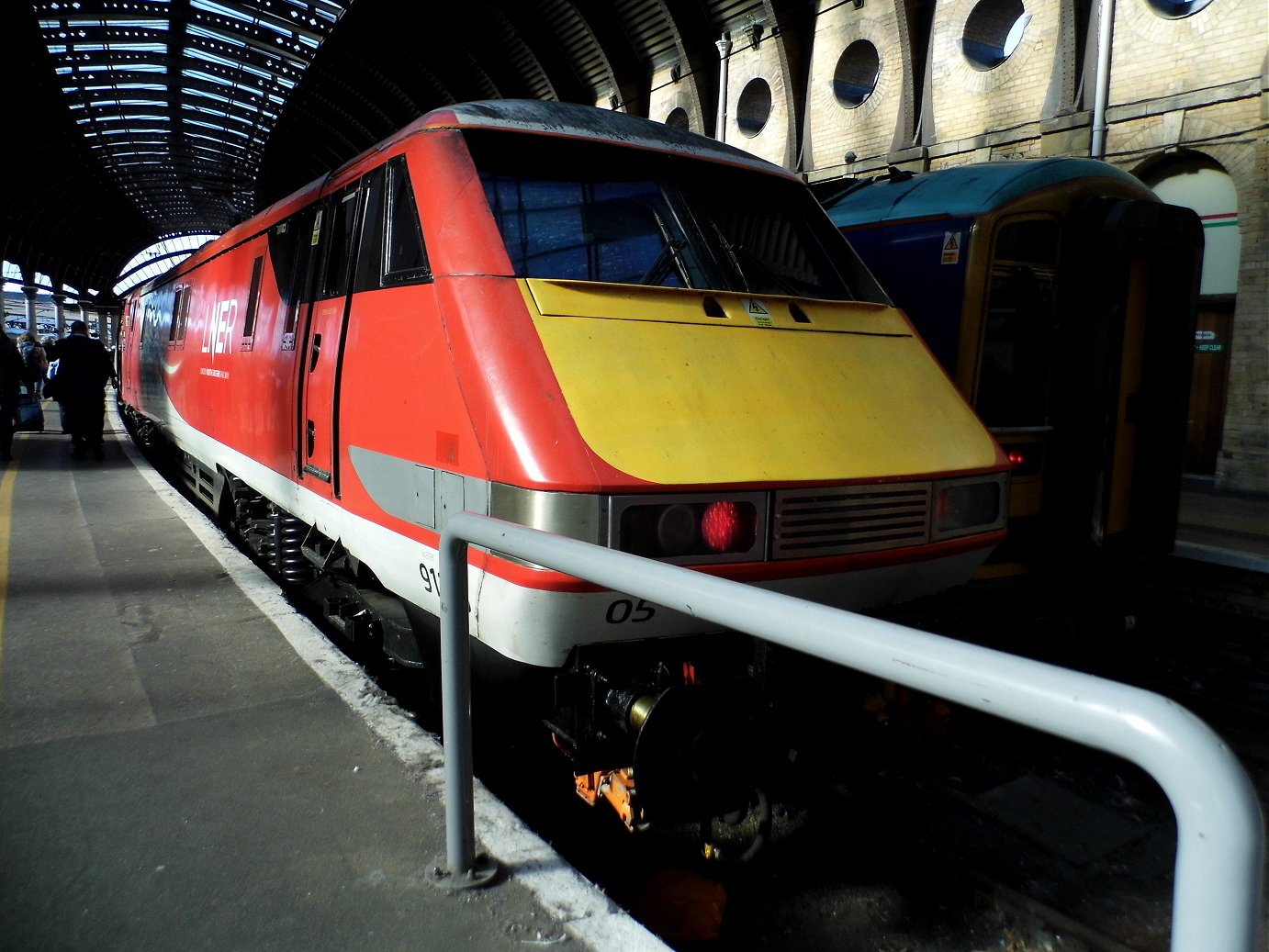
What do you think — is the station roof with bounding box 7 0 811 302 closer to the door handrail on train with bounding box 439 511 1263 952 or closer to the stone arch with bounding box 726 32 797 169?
the stone arch with bounding box 726 32 797 169

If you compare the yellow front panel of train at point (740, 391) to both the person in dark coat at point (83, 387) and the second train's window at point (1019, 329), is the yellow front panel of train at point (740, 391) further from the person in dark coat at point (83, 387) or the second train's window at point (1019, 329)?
the person in dark coat at point (83, 387)

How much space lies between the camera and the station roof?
66.0 feet

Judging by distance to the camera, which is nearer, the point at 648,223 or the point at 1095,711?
the point at 1095,711

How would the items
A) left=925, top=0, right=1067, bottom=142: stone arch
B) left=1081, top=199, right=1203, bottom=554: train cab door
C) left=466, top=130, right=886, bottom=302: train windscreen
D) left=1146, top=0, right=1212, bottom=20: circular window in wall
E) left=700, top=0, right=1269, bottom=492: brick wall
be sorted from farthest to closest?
1. left=925, top=0, right=1067, bottom=142: stone arch
2. left=1146, top=0, right=1212, bottom=20: circular window in wall
3. left=700, top=0, right=1269, bottom=492: brick wall
4. left=1081, top=199, right=1203, bottom=554: train cab door
5. left=466, top=130, right=886, bottom=302: train windscreen

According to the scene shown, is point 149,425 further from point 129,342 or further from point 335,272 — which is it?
point 335,272

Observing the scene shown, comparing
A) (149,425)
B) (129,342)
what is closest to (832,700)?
(149,425)

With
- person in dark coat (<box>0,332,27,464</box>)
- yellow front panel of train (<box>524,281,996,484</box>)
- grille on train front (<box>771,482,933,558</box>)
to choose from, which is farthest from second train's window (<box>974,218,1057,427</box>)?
person in dark coat (<box>0,332,27,464</box>)

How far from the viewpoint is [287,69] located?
25281 mm

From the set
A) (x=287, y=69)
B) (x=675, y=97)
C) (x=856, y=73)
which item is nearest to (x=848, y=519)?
(x=856, y=73)

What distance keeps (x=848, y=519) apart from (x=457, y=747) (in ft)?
4.66

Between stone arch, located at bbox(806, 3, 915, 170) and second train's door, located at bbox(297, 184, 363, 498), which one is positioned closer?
second train's door, located at bbox(297, 184, 363, 498)

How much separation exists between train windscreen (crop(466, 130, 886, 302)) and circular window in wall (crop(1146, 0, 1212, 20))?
9.89 m

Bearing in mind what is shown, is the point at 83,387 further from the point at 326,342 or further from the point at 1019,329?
the point at 1019,329

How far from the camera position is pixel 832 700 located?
3.04 meters
